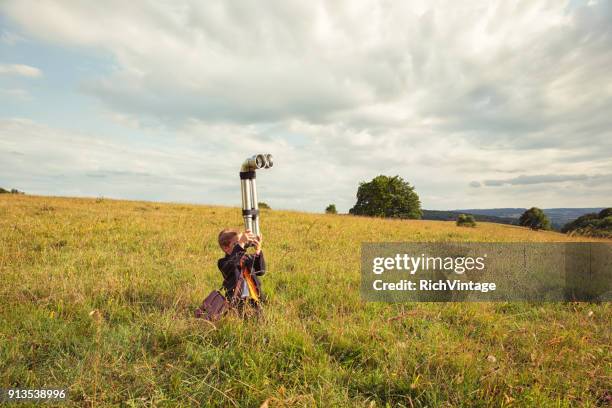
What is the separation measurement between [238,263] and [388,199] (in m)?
52.9

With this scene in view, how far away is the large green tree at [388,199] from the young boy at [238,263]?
49.9m

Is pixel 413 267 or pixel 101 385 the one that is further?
pixel 413 267

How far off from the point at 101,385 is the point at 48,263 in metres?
5.79

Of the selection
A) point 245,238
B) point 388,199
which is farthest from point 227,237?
point 388,199

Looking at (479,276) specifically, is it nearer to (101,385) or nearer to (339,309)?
(339,309)

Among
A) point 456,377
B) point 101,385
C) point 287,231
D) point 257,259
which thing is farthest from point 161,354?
point 287,231

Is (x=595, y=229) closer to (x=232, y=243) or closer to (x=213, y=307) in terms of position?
(x=232, y=243)

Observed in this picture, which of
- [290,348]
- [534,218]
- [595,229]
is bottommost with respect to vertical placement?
[290,348]

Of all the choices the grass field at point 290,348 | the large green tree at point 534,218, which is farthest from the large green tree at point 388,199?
the grass field at point 290,348

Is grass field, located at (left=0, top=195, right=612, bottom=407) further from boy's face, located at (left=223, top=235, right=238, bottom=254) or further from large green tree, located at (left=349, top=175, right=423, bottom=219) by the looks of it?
large green tree, located at (left=349, top=175, right=423, bottom=219)

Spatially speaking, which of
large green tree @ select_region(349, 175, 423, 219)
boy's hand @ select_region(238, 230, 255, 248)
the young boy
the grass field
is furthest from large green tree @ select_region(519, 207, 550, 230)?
boy's hand @ select_region(238, 230, 255, 248)

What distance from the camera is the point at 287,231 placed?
44.9 feet

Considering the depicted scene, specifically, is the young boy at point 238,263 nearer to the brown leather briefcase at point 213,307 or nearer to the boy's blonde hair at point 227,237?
the boy's blonde hair at point 227,237

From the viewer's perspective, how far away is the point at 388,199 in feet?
180
